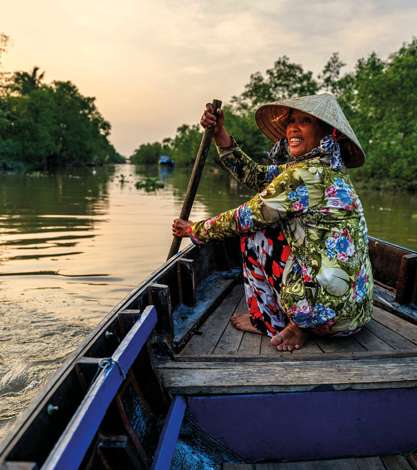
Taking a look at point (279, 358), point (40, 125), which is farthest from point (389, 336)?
point (40, 125)

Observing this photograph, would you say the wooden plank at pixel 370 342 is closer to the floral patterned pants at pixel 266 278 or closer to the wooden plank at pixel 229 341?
the floral patterned pants at pixel 266 278

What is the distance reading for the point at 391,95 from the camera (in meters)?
26.3

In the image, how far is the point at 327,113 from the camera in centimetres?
202

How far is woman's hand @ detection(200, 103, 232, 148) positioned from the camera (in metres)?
2.84

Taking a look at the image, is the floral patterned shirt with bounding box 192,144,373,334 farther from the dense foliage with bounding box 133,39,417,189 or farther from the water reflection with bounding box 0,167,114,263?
the dense foliage with bounding box 133,39,417,189

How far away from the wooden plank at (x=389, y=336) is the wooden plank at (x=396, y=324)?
0.04m

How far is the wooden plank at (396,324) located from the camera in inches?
97.5

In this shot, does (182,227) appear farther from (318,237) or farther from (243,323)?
(318,237)

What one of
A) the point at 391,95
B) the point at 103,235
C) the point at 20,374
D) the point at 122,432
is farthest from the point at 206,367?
the point at 391,95

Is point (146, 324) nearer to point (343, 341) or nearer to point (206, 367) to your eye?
point (206, 367)

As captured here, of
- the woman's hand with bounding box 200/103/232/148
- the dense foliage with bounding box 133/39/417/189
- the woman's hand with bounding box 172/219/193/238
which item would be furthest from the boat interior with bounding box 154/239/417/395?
the dense foliage with bounding box 133/39/417/189

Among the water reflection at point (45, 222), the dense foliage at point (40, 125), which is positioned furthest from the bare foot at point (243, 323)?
the dense foliage at point (40, 125)

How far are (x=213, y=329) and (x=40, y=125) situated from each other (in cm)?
4408

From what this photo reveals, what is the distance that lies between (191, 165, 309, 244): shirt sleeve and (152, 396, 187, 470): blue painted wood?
0.85 m
